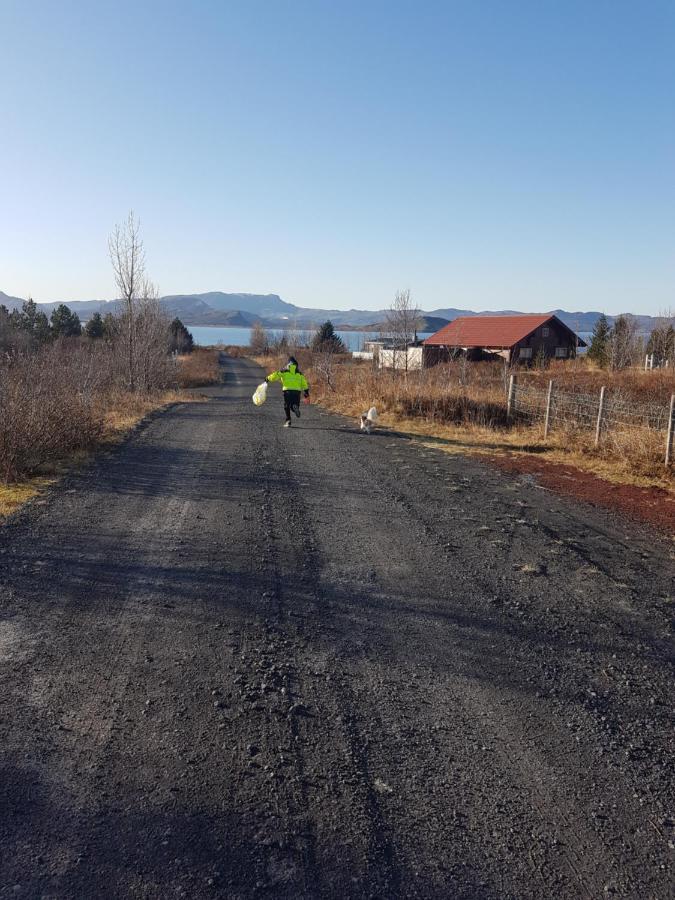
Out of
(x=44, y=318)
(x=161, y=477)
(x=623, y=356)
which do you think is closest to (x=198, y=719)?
(x=161, y=477)

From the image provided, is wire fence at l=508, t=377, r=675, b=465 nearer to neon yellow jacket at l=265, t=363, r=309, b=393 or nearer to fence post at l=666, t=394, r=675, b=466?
fence post at l=666, t=394, r=675, b=466

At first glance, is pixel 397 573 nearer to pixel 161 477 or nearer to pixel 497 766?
pixel 497 766

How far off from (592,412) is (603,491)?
20.9 feet

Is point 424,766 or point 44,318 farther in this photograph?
point 44,318

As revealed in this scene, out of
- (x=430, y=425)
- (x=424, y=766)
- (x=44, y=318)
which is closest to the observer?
(x=424, y=766)

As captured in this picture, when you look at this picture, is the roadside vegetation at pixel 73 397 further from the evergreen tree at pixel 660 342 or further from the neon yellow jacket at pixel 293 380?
the evergreen tree at pixel 660 342

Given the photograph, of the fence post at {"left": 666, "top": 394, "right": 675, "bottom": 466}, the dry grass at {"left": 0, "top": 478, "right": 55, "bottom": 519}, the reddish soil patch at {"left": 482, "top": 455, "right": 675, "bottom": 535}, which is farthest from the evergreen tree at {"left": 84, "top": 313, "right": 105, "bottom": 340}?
the fence post at {"left": 666, "top": 394, "right": 675, "bottom": 466}

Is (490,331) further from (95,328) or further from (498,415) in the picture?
(498,415)

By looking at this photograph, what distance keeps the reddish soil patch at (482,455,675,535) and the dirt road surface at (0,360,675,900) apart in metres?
1.29

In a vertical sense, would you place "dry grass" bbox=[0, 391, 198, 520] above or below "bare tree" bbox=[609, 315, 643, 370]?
below

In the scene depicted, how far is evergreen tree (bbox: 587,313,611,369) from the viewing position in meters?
43.5

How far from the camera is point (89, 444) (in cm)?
1239

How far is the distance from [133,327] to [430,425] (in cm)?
1414

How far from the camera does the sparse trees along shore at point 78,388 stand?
10.0 m
